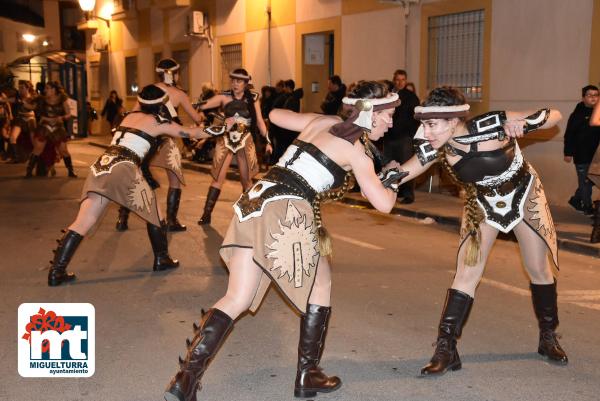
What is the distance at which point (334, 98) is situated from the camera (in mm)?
12484

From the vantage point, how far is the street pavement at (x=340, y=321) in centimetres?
416

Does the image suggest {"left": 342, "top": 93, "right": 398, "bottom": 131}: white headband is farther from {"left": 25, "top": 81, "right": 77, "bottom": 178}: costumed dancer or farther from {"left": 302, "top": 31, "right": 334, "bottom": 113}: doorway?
{"left": 302, "top": 31, "right": 334, "bottom": 113}: doorway

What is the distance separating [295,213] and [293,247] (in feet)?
0.55

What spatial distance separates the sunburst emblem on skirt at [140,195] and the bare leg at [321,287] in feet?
9.14

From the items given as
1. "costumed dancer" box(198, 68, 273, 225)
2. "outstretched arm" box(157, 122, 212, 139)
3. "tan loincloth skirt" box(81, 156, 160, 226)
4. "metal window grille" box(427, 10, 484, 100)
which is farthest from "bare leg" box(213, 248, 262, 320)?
"metal window grille" box(427, 10, 484, 100)

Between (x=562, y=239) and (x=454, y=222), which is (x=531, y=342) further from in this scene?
(x=454, y=222)

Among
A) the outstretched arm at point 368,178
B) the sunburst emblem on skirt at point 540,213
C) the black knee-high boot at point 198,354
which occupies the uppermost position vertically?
the outstretched arm at point 368,178

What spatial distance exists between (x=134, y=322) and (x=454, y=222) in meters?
5.41

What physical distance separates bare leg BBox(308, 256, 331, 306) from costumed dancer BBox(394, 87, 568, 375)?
25.4 inches

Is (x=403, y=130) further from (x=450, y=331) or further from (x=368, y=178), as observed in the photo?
(x=368, y=178)

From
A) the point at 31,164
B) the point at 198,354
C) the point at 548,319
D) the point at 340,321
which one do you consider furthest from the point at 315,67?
the point at 198,354

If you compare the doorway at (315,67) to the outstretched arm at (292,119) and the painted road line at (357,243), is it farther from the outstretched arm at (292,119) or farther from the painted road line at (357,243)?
the outstretched arm at (292,119)

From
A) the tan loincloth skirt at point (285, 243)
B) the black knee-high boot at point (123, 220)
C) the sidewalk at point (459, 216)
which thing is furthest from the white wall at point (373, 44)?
the tan loincloth skirt at point (285, 243)

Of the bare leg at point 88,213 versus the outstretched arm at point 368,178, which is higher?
the outstretched arm at point 368,178
